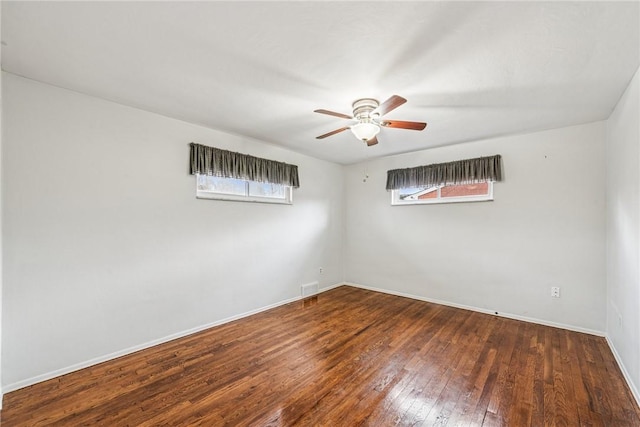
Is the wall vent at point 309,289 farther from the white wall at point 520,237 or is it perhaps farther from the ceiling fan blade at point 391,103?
the ceiling fan blade at point 391,103

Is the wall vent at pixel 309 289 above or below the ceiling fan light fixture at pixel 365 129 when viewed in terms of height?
below

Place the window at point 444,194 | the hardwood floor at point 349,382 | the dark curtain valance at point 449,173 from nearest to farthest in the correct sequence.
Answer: the hardwood floor at point 349,382, the dark curtain valance at point 449,173, the window at point 444,194

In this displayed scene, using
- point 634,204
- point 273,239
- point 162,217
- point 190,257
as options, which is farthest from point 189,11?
point 634,204

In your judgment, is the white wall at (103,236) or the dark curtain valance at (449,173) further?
the dark curtain valance at (449,173)

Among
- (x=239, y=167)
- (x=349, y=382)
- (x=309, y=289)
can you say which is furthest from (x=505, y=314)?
(x=239, y=167)

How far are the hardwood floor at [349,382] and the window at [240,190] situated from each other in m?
1.66

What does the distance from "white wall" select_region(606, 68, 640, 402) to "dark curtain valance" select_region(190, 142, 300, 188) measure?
12.0 feet

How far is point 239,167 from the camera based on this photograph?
11.8 ft

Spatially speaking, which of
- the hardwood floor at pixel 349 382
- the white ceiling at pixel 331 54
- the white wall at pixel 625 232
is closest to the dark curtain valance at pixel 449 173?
the white ceiling at pixel 331 54

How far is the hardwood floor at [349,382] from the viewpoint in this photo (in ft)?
5.94

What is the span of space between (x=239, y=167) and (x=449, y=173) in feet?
9.99

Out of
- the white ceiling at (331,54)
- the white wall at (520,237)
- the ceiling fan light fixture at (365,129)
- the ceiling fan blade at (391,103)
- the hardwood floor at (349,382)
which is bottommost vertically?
the hardwood floor at (349,382)

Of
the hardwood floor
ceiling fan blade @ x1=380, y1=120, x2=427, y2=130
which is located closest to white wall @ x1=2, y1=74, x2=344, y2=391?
the hardwood floor

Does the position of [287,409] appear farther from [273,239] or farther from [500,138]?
[500,138]
